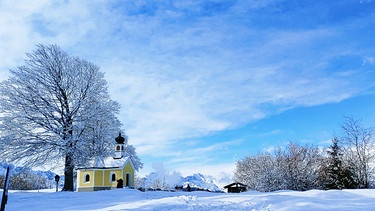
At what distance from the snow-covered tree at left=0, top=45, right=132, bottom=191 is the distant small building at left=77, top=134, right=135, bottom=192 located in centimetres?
141

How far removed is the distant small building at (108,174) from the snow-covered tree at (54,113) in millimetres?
1413

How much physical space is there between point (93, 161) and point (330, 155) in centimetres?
2822

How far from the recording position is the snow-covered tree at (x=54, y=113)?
25.1 meters

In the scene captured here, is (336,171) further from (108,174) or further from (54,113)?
(54,113)

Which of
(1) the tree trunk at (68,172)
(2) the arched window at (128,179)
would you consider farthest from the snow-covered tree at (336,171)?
(1) the tree trunk at (68,172)

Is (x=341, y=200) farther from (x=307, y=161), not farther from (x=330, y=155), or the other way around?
(x=307, y=161)

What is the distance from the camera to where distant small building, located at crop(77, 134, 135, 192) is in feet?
93.7

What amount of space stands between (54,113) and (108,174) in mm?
6896

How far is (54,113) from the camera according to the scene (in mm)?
26469

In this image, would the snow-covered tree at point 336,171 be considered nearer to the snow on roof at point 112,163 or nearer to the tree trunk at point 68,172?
the snow on roof at point 112,163

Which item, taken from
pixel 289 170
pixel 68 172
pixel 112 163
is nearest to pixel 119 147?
pixel 112 163

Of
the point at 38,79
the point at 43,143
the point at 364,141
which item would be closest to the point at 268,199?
the point at 43,143

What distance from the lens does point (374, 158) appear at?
102 feet

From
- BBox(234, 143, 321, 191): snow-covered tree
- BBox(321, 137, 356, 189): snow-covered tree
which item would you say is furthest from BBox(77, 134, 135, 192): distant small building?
BBox(321, 137, 356, 189): snow-covered tree
